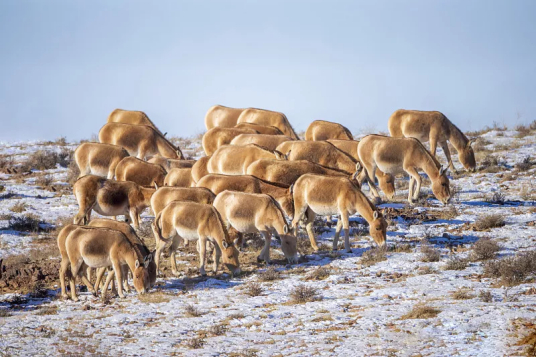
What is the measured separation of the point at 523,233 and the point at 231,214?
612 cm

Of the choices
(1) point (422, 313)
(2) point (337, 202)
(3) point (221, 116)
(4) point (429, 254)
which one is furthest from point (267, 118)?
(1) point (422, 313)

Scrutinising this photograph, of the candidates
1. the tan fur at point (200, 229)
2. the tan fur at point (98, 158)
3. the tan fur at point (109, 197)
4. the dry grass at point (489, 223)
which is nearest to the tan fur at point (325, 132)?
the tan fur at point (98, 158)

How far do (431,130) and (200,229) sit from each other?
11.4 metres

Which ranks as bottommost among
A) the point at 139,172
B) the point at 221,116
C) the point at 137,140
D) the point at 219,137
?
the point at 139,172

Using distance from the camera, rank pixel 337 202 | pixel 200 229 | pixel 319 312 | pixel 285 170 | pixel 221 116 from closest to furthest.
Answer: pixel 319 312
pixel 200 229
pixel 337 202
pixel 285 170
pixel 221 116

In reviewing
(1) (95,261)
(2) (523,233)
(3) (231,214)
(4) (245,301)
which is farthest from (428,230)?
(1) (95,261)

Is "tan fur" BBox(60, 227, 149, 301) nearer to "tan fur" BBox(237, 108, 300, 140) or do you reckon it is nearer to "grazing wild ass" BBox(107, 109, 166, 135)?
"tan fur" BBox(237, 108, 300, 140)

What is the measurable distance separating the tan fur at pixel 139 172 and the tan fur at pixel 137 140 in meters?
3.13

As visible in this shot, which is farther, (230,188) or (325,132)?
(325,132)

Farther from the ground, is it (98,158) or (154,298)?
(98,158)

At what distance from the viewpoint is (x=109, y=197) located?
17.6 meters

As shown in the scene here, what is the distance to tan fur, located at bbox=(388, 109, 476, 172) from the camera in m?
23.5

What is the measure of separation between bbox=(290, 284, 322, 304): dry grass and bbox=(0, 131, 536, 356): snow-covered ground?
0.26 feet

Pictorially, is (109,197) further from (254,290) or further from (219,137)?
(254,290)
